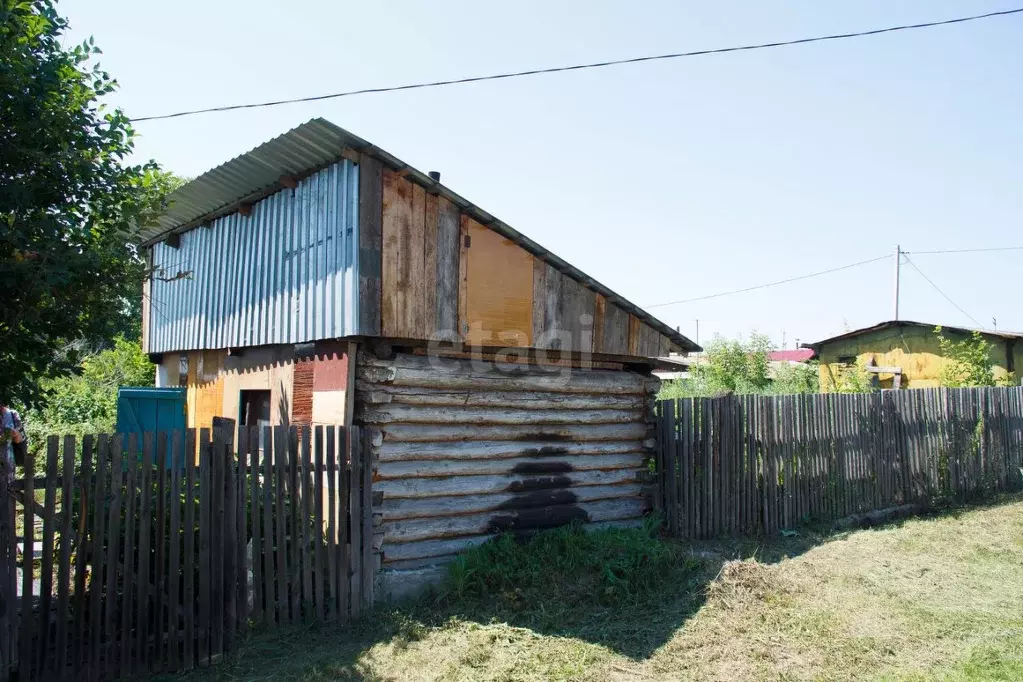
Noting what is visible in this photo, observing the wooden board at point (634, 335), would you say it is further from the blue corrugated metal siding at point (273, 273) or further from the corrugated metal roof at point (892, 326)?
the corrugated metal roof at point (892, 326)

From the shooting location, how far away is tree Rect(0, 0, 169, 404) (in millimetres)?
4121

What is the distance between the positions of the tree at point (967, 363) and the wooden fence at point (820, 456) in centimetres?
418

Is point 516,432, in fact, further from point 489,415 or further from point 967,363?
point 967,363

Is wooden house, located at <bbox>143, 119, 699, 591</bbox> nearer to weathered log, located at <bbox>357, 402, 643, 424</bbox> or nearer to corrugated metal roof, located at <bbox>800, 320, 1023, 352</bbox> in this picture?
weathered log, located at <bbox>357, 402, 643, 424</bbox>

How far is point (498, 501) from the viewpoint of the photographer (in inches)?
314

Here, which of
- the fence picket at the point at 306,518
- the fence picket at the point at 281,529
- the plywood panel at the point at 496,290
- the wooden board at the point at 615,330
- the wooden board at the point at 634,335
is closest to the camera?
the fence picket at the point at 281,529

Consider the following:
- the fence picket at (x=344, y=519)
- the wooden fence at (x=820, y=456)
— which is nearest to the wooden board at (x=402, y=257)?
the fence picket at (x=344, y=519)

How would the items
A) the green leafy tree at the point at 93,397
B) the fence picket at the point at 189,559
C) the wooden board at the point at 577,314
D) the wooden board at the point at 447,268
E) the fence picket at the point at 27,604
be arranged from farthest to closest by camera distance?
the green leafy tree at the point at 93,397, the wooden board at the point at 577,314, the wooden board at the point at 447,268, the fence picket at the point at 189,559, the fence picket at the point at 27,604

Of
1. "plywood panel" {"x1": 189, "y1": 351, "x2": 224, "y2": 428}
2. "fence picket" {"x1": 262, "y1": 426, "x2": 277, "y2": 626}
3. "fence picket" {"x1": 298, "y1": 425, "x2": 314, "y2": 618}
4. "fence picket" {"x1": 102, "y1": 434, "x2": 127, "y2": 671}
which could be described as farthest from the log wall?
"plywood panel" {"x1": 189, "y1": 351, "x2": 224, "y2": 428}

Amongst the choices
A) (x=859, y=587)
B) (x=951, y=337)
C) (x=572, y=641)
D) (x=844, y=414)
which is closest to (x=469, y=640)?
(x=572, y=641)

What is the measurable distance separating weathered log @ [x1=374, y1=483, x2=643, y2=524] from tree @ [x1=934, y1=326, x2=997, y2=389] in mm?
12210

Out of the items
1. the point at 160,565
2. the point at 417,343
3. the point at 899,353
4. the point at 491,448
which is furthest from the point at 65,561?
the point at 899,353

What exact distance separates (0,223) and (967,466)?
14.2 m

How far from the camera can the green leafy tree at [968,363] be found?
1703cm
